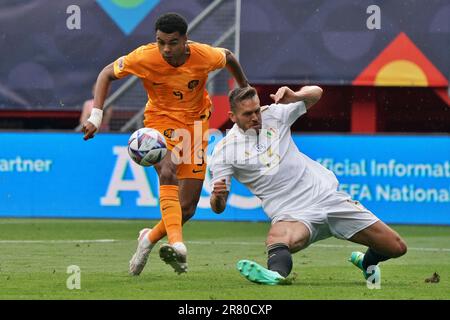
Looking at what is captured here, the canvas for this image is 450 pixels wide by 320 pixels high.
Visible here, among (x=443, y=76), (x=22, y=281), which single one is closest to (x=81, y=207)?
(x=443, y=76)

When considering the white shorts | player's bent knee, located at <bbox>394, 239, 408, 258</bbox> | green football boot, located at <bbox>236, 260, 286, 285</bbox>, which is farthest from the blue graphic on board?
green football boot, located at <bbox>236, 260, 286, 285</bbox>

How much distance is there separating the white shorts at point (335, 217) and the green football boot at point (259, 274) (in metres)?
0.64

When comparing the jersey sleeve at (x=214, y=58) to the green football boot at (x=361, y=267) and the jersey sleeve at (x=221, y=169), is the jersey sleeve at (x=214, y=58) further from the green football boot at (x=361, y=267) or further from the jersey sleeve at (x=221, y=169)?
the green football boot at (x=361, y=267)

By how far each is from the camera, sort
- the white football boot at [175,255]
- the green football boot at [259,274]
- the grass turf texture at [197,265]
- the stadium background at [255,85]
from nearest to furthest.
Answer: the grass turf texture at [197,265]
the green football boot at [259,274]
the white football boot at [175,255]
the stadium background at [255,85]

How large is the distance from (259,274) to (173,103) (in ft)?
7.27

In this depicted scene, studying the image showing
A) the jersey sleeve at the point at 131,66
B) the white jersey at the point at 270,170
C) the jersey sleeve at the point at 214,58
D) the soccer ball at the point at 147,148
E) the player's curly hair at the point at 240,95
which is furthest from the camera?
the jersey sleeve at the point at 214,58

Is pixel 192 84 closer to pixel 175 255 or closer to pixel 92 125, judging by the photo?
pixel 92 125

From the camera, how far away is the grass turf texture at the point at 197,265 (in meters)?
8.63

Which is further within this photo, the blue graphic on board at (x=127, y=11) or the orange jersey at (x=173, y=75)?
the blue graphic on board at (x=127, y=11)

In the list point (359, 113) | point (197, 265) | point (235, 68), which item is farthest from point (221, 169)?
point (359, 113)

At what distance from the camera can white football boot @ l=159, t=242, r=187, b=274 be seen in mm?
9172

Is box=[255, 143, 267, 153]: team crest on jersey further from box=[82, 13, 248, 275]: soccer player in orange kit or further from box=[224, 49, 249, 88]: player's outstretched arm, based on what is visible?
box=[224, 49, 249, 88]: player's outstretched arm

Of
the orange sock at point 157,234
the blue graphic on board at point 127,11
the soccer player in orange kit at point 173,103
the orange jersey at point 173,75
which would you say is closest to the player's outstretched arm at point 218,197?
the soccer player in orange kit at point 173,103
